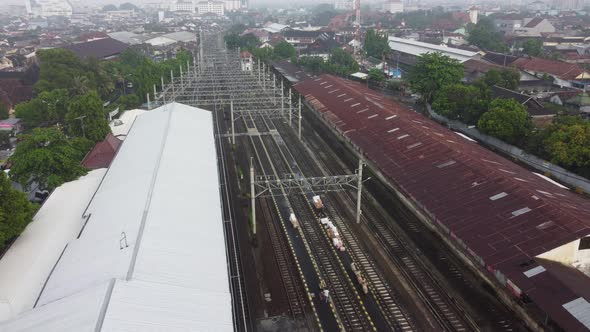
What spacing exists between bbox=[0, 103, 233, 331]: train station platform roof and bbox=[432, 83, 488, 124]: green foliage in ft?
136

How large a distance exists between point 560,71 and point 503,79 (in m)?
20.9

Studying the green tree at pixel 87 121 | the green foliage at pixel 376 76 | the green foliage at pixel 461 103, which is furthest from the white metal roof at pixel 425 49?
the green tree at pixel 87 121

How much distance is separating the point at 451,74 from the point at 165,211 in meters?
63.4

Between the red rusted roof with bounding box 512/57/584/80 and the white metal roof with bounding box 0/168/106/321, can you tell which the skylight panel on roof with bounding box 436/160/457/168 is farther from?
the red rusted roof with bounding box 512/57/584/80

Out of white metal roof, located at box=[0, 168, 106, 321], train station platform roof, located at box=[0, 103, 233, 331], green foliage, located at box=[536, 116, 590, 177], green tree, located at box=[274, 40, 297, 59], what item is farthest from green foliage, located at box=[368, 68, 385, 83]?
white metal roof, located at box=[0, 168, 106, 321]

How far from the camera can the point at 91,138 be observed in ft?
185

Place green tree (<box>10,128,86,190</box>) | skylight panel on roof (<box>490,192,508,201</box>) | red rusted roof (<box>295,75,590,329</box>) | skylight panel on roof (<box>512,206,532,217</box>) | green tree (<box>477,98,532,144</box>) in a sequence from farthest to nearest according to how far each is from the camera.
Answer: green tree (<box>477,98,532,144</box>) < green tree (<box>10,128,86,190</box>) < skylight panel on roof (<box>490,192,508,201</box>) < skylight panel on roof (<box>512,206,532,217</box>) < red rusted roof (<box>295,75,590,329</box>)

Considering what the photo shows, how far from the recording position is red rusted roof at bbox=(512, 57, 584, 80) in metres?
92.2

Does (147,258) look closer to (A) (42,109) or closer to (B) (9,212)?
(B) (9,212)

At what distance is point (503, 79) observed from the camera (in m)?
83.6

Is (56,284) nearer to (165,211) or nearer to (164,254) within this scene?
(164,254)

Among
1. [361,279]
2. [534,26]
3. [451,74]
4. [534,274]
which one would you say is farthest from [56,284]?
[534,26]

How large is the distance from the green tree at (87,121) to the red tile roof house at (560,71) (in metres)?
90.6

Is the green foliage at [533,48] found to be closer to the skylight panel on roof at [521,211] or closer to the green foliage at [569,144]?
the green foliage at [569,144]
